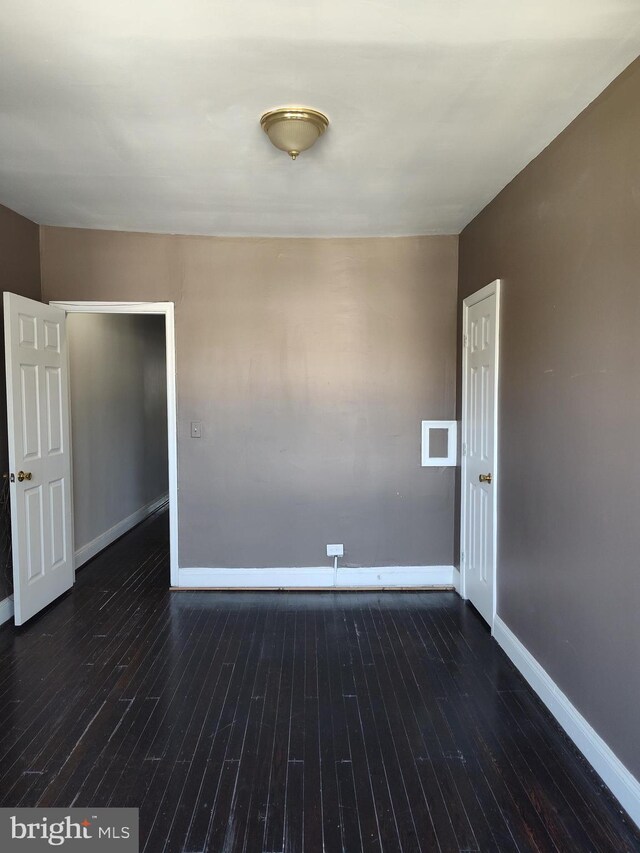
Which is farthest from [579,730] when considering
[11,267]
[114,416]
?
[114,416]

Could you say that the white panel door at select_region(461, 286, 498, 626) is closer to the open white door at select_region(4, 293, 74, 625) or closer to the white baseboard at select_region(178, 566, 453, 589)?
the white baseboard at select_region(178, 566, 453, 589)

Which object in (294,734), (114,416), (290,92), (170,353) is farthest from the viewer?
(114,416)

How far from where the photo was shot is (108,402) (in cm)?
491

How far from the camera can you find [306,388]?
3.74 meters

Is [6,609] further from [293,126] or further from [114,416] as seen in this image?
[293,126]

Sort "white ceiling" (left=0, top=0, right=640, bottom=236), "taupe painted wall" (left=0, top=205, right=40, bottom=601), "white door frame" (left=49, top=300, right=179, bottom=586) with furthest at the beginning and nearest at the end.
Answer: "white door frame" (left=49, top=300, right=179, bottom=586)
"taupe painted wall" (left=0, top=205, right=40, bottom=601)
"white ceiling" (left=0, top=0, right=640, bottom=236)

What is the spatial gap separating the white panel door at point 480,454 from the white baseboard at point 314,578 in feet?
1.18

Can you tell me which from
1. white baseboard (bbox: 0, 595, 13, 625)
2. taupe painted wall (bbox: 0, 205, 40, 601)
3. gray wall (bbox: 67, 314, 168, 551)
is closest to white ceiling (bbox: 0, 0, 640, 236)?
taupe painted wall (bbox: 0, 205, 40, 601)

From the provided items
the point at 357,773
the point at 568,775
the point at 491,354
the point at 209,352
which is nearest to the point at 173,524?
the point at 209,352

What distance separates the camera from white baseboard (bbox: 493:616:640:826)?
1.76 metres

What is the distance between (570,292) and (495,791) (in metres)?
1.98

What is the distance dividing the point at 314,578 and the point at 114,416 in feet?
8.77

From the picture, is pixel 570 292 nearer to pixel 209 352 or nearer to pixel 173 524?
pixel 209 352

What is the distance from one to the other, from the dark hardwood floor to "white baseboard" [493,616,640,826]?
0.15 feet
